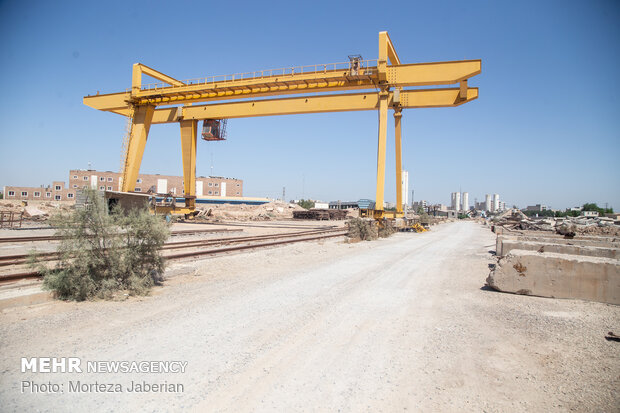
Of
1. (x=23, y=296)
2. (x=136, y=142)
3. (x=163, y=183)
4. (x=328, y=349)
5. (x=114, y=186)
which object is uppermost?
(x=136, y=142)

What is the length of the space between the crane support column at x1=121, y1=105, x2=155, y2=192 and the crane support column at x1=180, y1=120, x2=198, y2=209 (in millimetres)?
2553

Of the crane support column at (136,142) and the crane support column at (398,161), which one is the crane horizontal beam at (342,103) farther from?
the crane support column at (136,142)

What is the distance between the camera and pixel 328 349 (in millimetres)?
3488

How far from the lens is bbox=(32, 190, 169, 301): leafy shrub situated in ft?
16.7

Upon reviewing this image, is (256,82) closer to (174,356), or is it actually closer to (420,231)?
(420,231)

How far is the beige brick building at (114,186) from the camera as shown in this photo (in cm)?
5766

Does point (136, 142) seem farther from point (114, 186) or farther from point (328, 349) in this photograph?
point (114, 186)

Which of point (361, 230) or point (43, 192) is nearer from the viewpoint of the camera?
point (361, 230)

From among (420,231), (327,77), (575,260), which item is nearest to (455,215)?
(420,231)

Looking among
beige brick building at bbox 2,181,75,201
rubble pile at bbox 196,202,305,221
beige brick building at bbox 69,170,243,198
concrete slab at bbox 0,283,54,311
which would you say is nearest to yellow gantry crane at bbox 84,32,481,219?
rubble pile at bbox 196,202,305,221

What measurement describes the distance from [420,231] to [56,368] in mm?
26410

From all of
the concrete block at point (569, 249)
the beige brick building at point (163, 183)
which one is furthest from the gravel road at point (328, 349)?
the beige brick building at point (163, 183)

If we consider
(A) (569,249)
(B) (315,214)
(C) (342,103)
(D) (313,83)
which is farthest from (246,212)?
(A) (569,249)
